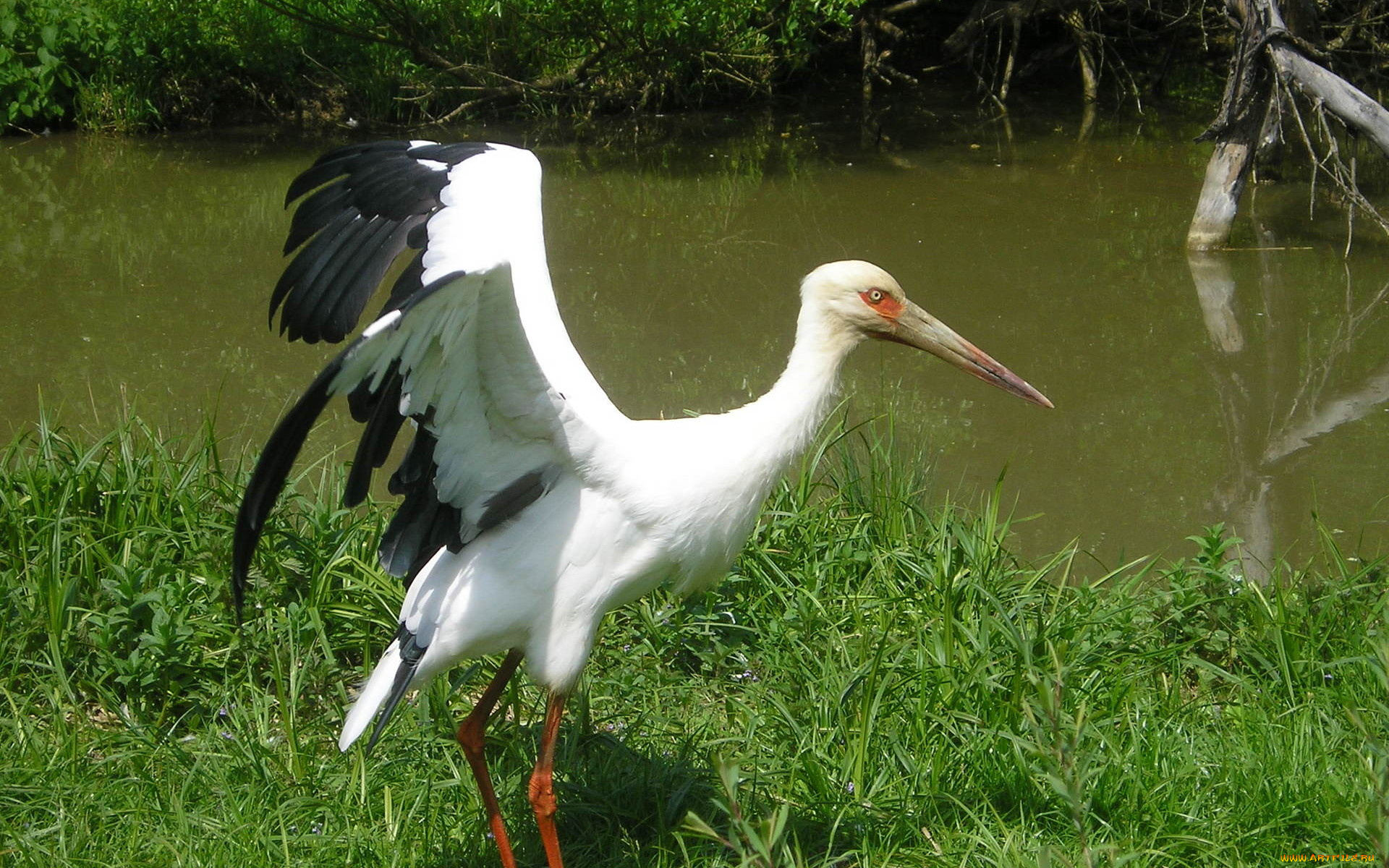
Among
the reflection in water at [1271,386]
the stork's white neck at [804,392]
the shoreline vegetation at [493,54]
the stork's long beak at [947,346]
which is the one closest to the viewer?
the stork's white neck at [804,392]

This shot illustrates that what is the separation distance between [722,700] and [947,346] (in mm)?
1100

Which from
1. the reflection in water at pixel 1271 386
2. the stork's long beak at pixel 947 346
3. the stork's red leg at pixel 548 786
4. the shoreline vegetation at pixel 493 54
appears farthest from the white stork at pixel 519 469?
the shoreline vegetation at pixel 493 54

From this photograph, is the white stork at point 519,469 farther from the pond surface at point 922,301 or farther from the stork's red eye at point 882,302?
the pond surface at point 922,301

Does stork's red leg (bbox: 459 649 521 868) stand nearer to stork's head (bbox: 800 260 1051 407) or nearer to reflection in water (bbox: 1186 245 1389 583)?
stork's head (bbox: 800 260 1051 407)

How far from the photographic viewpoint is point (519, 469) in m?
2.97

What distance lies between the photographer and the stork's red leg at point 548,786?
2928 millimetres

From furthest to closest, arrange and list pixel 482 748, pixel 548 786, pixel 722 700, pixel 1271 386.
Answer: pixel 1271 386
pixel 722 700
pixel 482 748
pixel 548 786

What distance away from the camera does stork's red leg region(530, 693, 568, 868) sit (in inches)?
115

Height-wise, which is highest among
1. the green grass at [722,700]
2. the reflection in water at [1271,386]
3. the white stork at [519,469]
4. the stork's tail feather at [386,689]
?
the white stork at [519,469]

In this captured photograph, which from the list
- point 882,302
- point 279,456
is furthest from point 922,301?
point 279,456

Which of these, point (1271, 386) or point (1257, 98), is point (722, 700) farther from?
point (1257, 98)

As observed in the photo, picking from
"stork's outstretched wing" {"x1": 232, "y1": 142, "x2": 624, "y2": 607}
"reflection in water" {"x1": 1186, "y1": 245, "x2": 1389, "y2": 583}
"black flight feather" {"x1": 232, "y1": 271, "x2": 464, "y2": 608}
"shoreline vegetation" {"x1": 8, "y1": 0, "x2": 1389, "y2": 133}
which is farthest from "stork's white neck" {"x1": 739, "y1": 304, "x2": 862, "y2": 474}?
"shoreline vegetation" {"x1": 8, "y1": 0, "x2": 1389, "y2": 133}

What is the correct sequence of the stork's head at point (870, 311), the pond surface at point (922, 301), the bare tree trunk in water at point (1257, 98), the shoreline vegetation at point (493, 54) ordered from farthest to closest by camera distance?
the shoreline vegetation at point (493, 54) < the bare tree trunk in water at point (1257, 98) < the pond surface at point (922, 301) < the stork's head at point (870, 311)

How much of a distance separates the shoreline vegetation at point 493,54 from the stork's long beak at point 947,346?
265 inches
